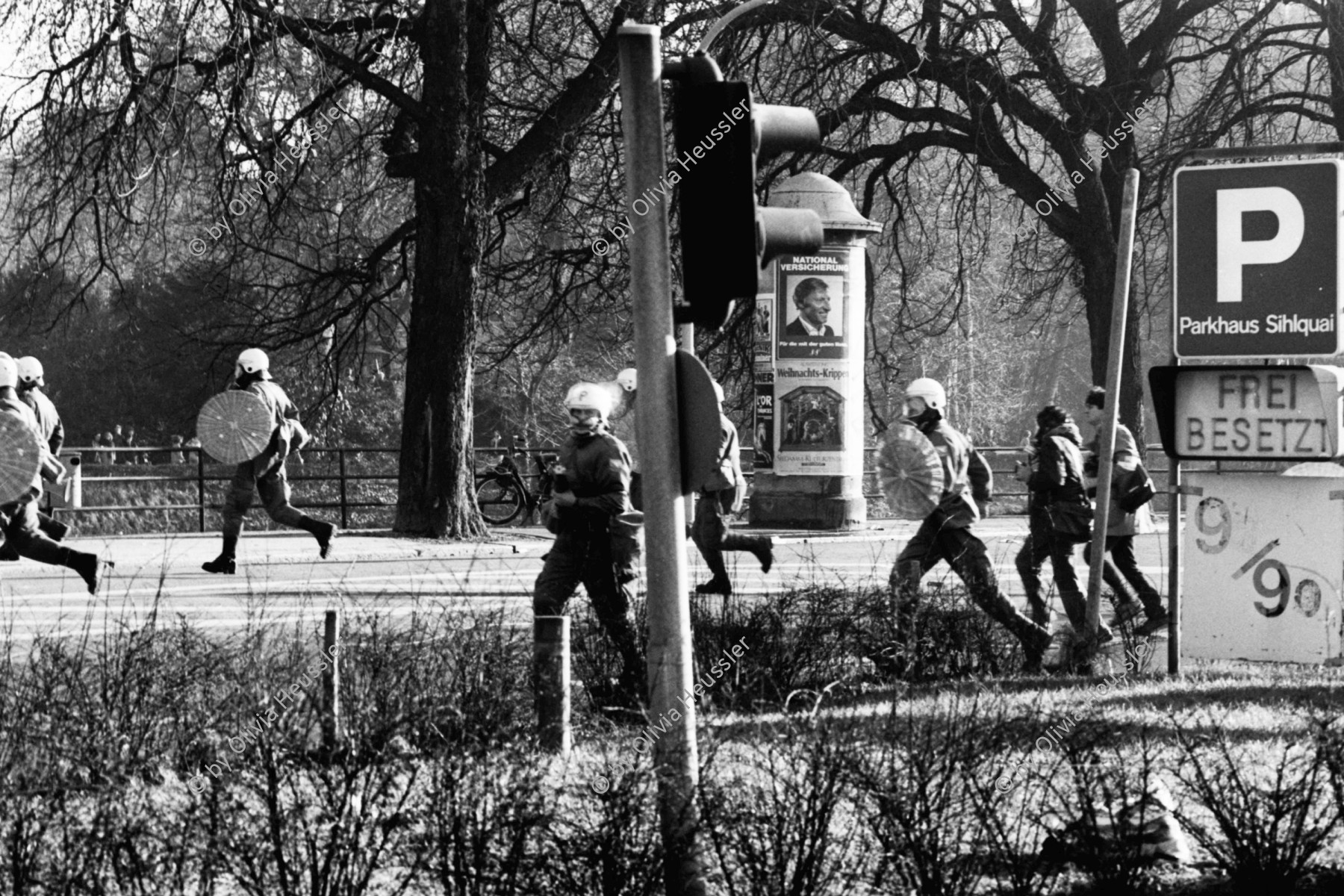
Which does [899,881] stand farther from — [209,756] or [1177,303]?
[1177,303]

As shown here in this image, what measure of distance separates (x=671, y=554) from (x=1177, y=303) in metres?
5.72

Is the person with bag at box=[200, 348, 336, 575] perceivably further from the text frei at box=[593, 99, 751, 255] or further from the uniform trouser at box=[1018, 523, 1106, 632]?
the text frei at box=[593, 99, 751, 255]

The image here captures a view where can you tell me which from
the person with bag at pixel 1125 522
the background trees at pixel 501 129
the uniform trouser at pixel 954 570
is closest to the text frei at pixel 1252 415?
the uniform trouser at pixel 954 570

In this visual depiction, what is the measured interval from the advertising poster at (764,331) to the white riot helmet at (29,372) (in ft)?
32.8

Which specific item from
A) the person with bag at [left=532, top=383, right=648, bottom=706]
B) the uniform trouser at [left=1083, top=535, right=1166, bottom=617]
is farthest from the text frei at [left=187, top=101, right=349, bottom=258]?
the person with bag at [left=532, top=383, right=648, bottom=706]

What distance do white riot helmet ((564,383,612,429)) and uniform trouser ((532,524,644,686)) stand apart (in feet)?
1.96

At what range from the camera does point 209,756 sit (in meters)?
6.85

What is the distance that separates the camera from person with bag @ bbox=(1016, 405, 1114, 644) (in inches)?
500

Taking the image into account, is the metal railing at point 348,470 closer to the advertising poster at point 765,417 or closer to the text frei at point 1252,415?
the advertising poster at point 765,417

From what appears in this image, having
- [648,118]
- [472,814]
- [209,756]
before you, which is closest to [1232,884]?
[472,814]

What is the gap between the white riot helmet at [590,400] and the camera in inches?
416

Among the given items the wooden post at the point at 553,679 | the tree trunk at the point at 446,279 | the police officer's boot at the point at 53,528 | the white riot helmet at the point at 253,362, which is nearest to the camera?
the wooden post at the point at 553,679

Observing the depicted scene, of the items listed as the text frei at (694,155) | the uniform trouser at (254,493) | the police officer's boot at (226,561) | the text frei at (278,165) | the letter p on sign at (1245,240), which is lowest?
the police officer's boot at (226,561)

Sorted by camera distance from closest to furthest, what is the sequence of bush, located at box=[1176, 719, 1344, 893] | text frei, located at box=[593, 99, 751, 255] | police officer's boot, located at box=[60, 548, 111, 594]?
text frei, located at box=[593, 99, 751, 255] → bush, located at box=[1176, 719, 1344, 893] → police officer's boot, located at box=[60, 548, 111, 594]
